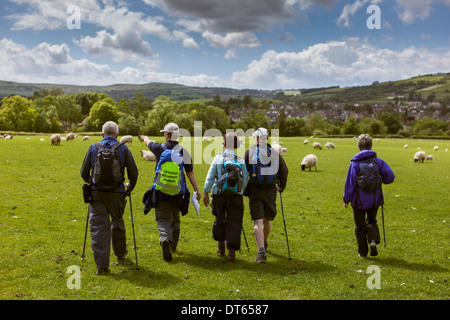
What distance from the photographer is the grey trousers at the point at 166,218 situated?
8.58 metres

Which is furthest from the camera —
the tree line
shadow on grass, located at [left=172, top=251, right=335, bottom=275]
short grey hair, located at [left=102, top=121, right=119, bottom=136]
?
the tree line

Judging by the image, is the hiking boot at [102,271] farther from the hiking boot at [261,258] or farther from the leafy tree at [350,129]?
the leafy tree at [350,129]

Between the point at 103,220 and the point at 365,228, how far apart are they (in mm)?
6260

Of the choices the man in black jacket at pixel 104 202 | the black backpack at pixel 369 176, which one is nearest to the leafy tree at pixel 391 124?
the black backpack at pixel 369 176

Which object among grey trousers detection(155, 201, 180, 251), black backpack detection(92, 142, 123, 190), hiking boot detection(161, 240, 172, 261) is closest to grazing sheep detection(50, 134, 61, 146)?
grey trousers detection(155, 201, 180, 251)

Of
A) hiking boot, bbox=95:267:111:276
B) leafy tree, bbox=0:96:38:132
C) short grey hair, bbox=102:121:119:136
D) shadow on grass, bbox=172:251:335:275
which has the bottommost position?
shadow on grass, bbox=172:251:335:275

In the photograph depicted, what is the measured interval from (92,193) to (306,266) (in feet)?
16.8

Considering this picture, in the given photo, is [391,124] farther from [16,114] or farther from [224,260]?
[224,260]

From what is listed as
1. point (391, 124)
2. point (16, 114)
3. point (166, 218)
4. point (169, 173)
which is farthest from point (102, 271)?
point (391, 124)

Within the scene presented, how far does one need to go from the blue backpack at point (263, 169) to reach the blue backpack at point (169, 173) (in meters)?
1.75

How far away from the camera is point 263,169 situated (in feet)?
28.5

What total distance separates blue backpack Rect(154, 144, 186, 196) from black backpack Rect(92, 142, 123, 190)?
105cm

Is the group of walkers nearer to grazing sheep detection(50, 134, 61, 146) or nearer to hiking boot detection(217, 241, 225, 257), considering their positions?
hiking boot detection(217, 241, 225, 257)

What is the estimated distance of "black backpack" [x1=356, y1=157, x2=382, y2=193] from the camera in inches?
353
